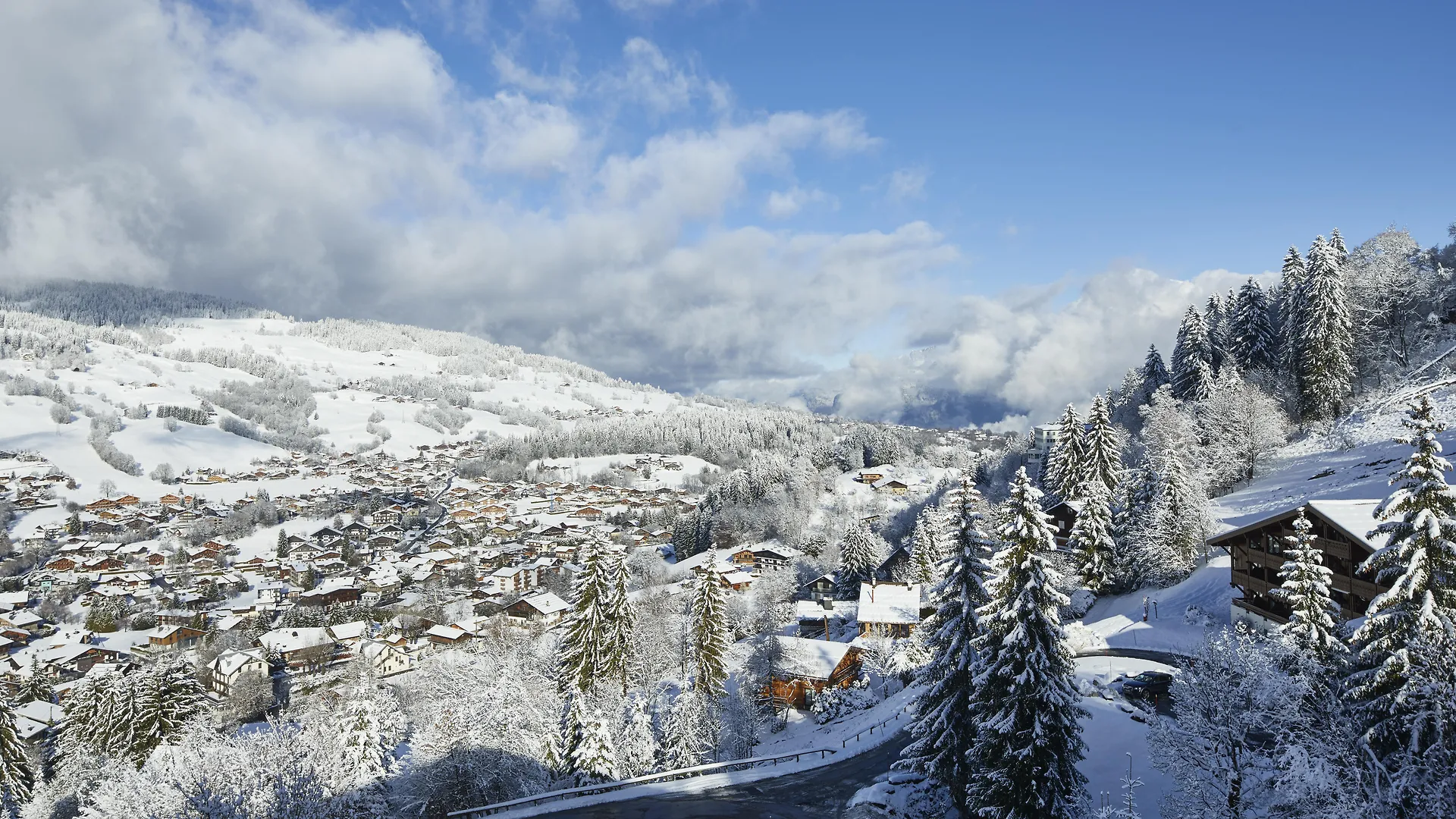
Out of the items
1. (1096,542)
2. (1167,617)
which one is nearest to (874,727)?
(1167,617)

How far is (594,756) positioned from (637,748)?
8.81ft

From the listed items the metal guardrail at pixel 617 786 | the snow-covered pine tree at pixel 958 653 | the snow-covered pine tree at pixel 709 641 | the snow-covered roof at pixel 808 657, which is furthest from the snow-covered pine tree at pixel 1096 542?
the snow-covered pine tree at pixel 958 653

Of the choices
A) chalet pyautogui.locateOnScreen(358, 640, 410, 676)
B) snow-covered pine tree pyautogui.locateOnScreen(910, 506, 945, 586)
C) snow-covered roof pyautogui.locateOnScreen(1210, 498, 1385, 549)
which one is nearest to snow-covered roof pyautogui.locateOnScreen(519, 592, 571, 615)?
chalet pyautogui.locateOnScreen(358, 640, 410, 676)

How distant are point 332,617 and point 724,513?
191ft

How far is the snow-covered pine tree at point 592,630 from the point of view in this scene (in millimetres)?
40281

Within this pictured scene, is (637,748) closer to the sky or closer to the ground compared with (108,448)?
closer to the ground

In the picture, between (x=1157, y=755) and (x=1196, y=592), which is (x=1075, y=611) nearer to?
(x=1196, y=592)

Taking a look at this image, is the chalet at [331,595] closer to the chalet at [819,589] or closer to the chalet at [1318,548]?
the chalet at [819,589]

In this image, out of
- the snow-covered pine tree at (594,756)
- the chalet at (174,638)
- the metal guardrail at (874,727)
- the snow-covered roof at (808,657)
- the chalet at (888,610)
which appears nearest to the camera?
the snow-covered pine tree at (594,756)

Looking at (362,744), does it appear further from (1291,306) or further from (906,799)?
(1291,306)

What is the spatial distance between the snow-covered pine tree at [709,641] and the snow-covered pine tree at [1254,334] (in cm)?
5779

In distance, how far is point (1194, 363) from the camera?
6719 cm

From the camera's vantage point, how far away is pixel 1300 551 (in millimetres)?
21875

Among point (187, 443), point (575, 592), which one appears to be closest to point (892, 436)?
point (575, 592)
